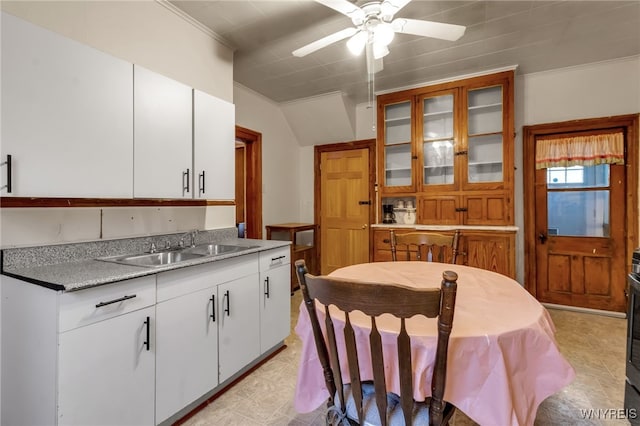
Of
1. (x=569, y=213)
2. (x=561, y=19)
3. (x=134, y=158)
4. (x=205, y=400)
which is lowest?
(x=205, y=400)

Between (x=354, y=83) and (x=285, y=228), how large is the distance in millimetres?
1984

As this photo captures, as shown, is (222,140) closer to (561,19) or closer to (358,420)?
(358,420)

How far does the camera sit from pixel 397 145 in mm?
3729

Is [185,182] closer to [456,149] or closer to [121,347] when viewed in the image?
[121,347]

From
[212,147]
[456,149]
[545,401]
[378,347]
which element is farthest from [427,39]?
[545,401]

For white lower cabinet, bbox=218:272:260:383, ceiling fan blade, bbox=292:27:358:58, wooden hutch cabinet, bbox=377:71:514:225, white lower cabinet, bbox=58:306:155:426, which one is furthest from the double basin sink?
wooden hutch cabinet, bbox=377:71:514:225

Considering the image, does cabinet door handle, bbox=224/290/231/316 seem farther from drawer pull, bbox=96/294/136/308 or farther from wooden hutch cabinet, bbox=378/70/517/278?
wooden hutch cabinet, bbox=378/70/517/278

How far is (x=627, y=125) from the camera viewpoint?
311 centimetres

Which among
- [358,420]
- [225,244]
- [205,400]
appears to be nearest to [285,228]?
[225,244]

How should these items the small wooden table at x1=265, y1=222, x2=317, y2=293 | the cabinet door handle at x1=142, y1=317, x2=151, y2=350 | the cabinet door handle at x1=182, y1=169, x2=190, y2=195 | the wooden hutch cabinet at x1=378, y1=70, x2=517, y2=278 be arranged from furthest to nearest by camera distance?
1. the small wooden table at x1=265, y1=222, x2=317, y2=293
2. the wooden hutch cabinet at x1=378, y1=70, x2=517, y2=278
3. the cabinet door handle at x1=182, y1=169, x2=190, y2=195
4. the cabinet door handle at x1=142, y1=317, x2=151, y2=350

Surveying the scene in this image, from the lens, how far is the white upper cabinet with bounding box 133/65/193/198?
180 cm

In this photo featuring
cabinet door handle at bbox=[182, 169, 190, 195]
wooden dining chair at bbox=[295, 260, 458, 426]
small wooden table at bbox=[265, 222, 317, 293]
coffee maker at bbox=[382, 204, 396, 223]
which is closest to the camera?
wooden dining chair at bbox=[295, 260, 458, 426]

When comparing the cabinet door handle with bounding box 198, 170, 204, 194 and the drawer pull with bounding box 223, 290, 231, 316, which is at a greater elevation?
the cabinet door handle with bounding box 198, 170, 204, 194

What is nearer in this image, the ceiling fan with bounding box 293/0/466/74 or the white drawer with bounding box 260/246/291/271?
the ceiling fan with bounding box 293/0/466/74
